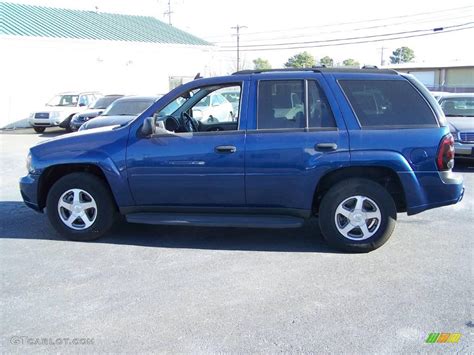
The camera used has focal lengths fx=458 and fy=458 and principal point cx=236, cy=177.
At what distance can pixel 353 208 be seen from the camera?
4.80 metres

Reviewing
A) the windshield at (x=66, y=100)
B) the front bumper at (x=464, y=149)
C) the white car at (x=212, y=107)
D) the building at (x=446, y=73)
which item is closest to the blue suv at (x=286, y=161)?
the white car at (x=212, y=107)

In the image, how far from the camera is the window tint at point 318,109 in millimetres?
4780

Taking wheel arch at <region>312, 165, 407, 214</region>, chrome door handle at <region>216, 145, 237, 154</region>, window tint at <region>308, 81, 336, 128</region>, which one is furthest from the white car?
wheel arch at <region>312, 165, 407, 214</region>

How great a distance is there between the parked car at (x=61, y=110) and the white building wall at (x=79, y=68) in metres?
2.90

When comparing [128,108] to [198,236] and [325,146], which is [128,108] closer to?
[198,236]

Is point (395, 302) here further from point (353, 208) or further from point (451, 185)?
point (451, 185)

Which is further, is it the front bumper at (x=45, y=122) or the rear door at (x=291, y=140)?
the front bumper at (x=45, y=122)

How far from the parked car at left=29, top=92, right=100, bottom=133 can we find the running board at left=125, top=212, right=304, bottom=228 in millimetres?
14892

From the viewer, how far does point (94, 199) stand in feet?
16.9

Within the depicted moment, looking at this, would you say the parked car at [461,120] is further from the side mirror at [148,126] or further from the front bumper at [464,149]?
the side mirror at [148,126]

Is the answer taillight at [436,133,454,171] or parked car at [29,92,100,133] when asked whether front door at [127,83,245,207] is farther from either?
parked car at [29,92,100,133]

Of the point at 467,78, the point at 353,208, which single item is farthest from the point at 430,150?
the point at 467,78

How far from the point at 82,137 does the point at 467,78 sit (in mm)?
47898

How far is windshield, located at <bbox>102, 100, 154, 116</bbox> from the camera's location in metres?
12.0
